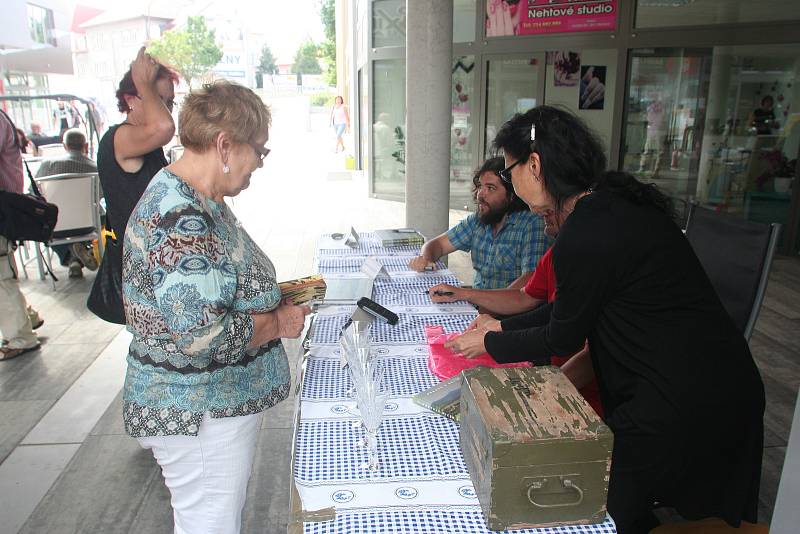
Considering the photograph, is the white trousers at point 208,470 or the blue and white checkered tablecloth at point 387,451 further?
the white trousers at point 208,470

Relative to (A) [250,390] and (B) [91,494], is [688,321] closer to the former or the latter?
(A) [250,390]

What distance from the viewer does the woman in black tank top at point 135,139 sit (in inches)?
98.7

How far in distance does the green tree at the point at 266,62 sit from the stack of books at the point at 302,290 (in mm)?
64537

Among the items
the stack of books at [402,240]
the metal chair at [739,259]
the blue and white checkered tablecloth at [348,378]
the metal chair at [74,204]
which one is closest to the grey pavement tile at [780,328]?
the metal chair at [739,259]

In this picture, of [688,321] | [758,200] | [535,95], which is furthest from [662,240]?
[535,95]

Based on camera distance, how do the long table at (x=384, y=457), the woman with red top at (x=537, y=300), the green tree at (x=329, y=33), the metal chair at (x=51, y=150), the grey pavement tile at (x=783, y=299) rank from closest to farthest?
1. the long table at (x=384, y=457)
2. the woman with red top at (x=537, y=300)
3. the grey pavement tile at (x=783, y=299)
4. the metal chair at (x=51, y=150)
5. the green tree at (x=329, y=33)

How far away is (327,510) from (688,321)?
968 mm

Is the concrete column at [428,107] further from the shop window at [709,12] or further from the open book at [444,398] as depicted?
the open book at [444,398]

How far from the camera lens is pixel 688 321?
1469mm

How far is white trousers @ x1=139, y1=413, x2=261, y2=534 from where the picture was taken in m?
1.63

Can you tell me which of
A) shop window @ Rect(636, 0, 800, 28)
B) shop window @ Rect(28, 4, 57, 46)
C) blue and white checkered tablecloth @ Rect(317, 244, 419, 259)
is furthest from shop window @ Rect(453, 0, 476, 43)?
shop window @ Rect(28, 4, 57, 46)

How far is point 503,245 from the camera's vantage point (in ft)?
10.0

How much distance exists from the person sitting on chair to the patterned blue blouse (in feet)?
16.9

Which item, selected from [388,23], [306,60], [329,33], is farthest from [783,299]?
[306,60]
